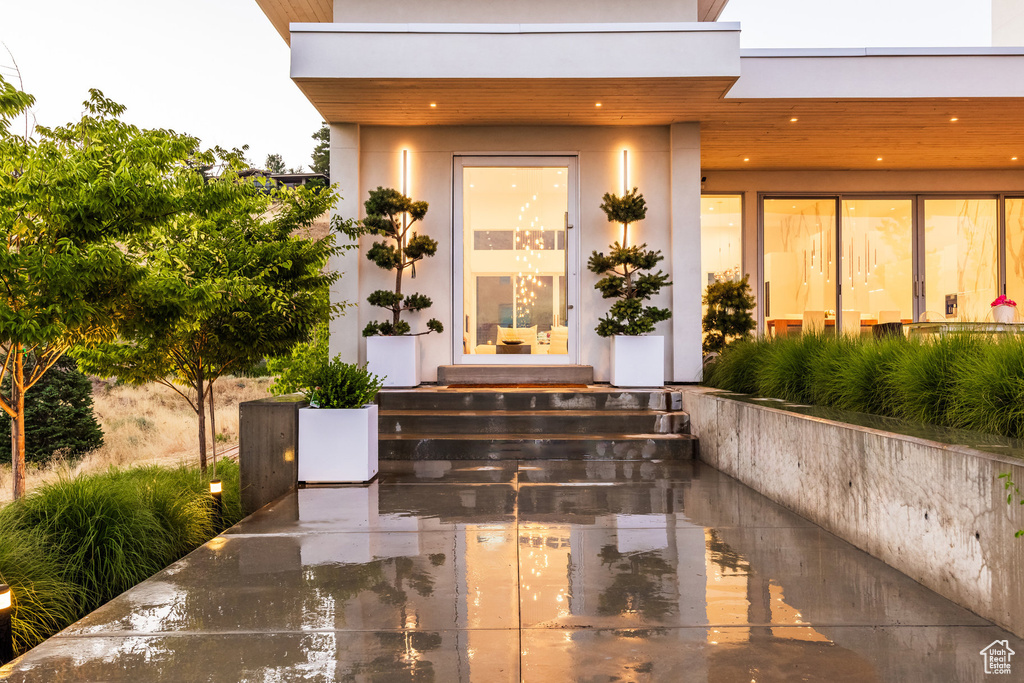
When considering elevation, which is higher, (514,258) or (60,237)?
(514,258)

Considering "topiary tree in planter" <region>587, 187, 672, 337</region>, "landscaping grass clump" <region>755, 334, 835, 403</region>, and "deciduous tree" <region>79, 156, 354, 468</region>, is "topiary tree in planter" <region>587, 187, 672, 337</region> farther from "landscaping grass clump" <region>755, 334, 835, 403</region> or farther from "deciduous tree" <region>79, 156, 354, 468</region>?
"deciduous tree" <region>79, 156, 354, 468</region>

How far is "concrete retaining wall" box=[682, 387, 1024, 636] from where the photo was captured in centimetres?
260

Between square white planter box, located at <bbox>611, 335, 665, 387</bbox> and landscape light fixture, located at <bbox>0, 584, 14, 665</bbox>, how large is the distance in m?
6.32

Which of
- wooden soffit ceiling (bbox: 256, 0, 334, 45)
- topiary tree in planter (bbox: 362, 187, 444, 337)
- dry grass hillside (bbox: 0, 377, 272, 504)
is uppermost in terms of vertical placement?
wooden soffit ceiling (bbox: 256, 0, 334, 45)

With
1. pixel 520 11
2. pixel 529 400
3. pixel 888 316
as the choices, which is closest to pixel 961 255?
pixel 888 316

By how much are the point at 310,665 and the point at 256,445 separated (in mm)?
3430

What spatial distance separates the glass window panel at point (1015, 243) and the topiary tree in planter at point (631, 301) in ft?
23.3

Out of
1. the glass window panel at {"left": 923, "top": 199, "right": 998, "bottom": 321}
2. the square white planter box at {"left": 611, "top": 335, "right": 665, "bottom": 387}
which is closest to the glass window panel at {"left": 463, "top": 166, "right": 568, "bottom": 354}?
the square white planter box at {"left": 611, "top": 335, "right": 665, "bottom": 387}

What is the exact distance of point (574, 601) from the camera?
9.39 ft

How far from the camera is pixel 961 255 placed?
11516 mm

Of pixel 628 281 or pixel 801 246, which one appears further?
pixel 801 246

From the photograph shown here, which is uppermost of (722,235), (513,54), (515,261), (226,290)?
(513,54)

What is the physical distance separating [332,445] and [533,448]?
1.92 meters
